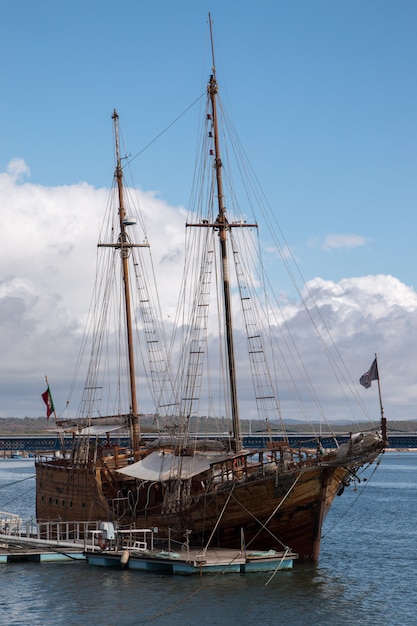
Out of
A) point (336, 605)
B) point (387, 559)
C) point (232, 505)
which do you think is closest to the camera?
point (336, 605)

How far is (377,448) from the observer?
4650cm

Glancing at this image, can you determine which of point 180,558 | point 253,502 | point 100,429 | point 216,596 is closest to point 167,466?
point 253,502

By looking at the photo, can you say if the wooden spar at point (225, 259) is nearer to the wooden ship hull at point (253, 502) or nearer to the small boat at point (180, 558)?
the wooden ship hull at point (253, 502)

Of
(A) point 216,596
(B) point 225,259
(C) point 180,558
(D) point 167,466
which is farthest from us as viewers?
(B) point 225,259

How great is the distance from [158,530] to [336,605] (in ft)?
43.6

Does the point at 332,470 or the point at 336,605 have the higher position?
the point at 332,470

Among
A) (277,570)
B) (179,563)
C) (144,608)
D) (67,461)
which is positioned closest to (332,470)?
(277,570)

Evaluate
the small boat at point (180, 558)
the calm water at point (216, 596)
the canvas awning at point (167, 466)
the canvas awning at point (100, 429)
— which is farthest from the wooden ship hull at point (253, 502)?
the canvas awning at point (100, 429)

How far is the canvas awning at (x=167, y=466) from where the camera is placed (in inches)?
2014

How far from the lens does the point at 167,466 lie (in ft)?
172

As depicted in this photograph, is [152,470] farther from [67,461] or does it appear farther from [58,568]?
[67,461]

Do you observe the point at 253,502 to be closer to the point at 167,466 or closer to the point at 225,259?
the point at 167,466

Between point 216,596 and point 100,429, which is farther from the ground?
point 100,429

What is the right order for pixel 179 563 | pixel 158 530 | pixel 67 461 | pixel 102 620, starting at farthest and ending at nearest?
pixel 67 461, pixel 158 530, pixel 179 563, pixel 102 620
